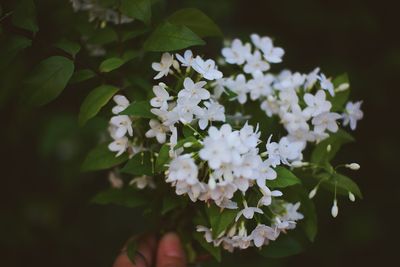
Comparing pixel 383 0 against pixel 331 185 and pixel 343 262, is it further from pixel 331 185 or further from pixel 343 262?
pixel 331 185

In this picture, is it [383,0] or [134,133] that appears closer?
[134,133]

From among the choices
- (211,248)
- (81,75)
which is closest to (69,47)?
(81,75)

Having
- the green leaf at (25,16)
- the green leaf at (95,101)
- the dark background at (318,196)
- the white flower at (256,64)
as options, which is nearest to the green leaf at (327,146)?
the white flower at (256,64)

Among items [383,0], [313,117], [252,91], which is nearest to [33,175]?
[252,91]

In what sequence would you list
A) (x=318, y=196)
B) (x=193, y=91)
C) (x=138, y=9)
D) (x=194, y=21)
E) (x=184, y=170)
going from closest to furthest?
(x=184, y=170) < (x=193, y=91) < (x=138, y=9) < (x=194, y=21) < (x=318, y=196)

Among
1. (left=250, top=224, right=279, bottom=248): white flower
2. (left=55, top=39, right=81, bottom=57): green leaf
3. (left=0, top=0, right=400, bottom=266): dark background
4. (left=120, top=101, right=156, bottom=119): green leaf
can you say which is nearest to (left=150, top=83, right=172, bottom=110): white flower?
(left=120, top=101, right=156, bottom=119): green leaf

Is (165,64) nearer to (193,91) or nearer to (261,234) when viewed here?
(193,91)
